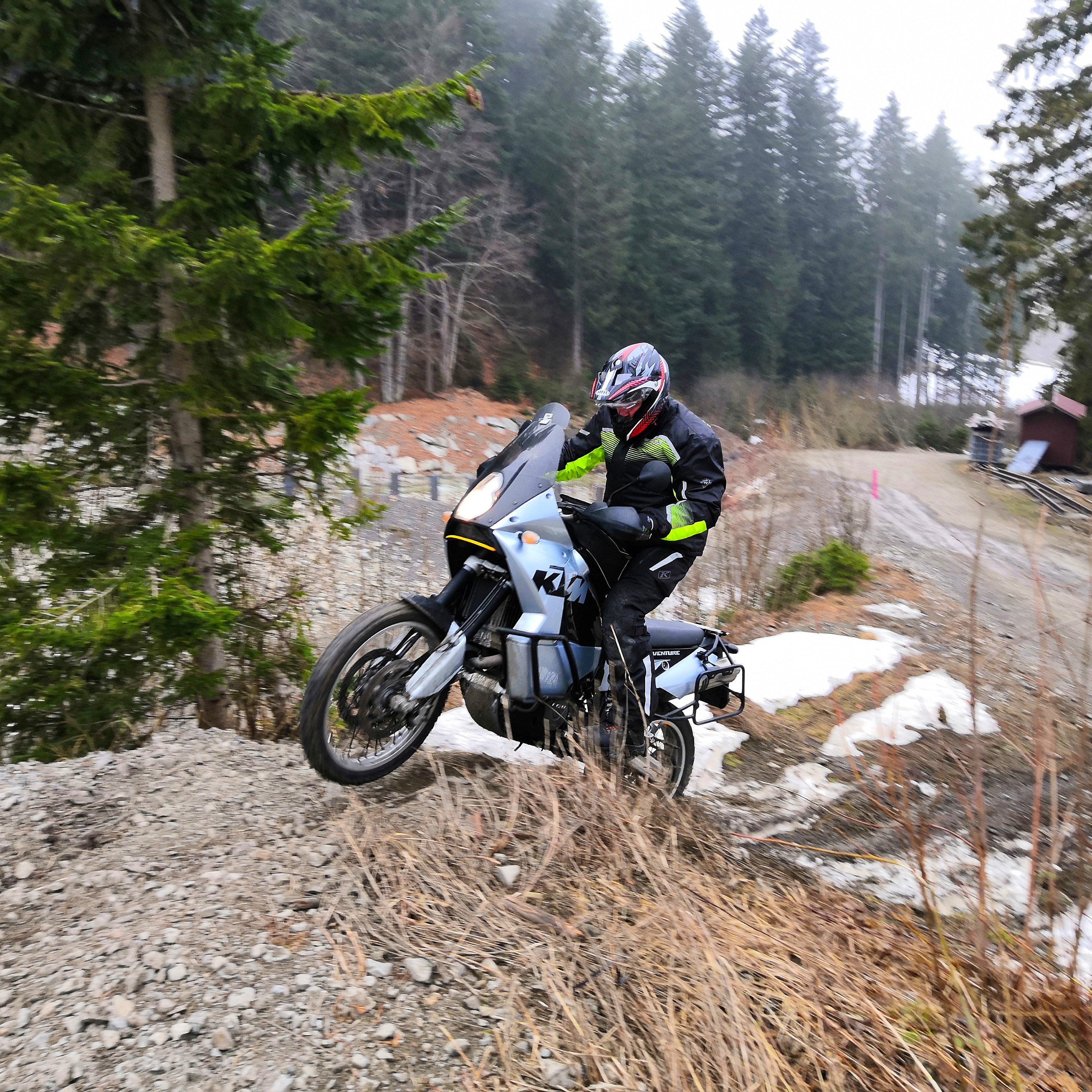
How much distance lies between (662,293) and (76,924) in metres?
46.9

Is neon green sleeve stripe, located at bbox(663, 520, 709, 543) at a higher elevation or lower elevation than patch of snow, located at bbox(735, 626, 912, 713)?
higher

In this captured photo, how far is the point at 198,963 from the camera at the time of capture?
283 centimetres

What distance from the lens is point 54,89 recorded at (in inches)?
197

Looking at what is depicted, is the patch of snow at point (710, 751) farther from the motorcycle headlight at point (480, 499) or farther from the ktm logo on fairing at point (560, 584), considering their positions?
the motorcycle headlight at point (480, 499)

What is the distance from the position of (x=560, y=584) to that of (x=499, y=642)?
417mm

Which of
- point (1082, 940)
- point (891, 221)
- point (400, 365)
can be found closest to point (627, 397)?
point (1082, 940)

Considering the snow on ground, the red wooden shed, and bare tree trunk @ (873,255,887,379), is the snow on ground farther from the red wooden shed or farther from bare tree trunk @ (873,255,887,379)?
bare tree trunk @ (873,255,887,379)

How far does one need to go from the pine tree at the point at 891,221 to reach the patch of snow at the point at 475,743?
60.6m

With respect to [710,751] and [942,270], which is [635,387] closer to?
[710,751]

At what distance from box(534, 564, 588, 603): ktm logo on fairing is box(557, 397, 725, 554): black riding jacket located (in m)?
0.46

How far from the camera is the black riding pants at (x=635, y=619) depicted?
451 cm

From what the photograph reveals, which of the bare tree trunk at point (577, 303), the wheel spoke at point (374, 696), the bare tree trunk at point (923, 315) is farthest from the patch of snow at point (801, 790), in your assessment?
the bare tree trunk at point (923, 315)

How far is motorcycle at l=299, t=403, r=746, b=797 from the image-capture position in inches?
153

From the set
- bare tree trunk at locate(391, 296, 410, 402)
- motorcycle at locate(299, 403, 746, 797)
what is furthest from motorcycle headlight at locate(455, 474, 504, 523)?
bare tree trunk at locate(391, 296, 410, 402)
